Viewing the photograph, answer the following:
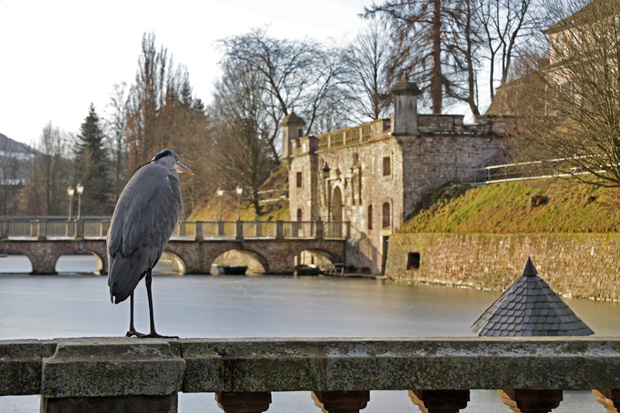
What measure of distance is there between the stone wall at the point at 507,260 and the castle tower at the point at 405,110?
4.78 m

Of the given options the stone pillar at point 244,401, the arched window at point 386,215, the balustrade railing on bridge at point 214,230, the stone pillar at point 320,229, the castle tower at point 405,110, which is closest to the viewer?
the stone pillar at point 244,401

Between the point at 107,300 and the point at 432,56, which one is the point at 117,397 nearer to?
the point at 107,300

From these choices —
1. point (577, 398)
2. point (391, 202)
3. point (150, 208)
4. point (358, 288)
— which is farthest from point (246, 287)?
point (150, 208)

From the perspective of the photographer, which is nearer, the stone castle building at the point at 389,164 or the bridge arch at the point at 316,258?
the stone castle building at the point at 389,164

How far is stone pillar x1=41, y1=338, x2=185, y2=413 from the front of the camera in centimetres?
328

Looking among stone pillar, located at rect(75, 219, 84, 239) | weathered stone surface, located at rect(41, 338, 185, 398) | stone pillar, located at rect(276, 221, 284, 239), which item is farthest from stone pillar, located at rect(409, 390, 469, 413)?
stone pillar, located at rect(276, 221, 284, 239)

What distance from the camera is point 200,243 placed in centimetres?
4388

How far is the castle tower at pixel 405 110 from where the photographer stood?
38.5 meters

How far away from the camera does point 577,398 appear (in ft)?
49.0

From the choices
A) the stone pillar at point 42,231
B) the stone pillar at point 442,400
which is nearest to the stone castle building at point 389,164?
the stone pillar at point 42,231

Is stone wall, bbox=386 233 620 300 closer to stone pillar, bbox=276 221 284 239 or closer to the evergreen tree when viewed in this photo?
stone pillar, bbox=276 221 284 239

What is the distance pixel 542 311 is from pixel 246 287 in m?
28.8

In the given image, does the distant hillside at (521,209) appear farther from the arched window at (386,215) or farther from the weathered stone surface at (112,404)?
the weathered stone surface at (112,404)

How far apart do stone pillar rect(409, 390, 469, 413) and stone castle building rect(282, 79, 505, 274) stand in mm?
35224
